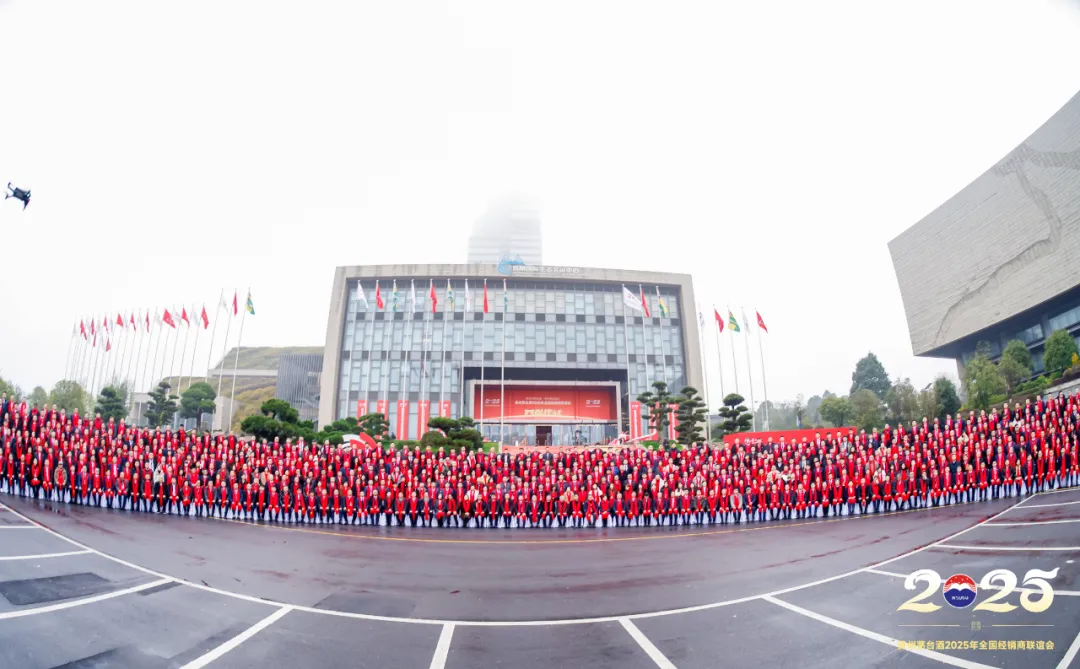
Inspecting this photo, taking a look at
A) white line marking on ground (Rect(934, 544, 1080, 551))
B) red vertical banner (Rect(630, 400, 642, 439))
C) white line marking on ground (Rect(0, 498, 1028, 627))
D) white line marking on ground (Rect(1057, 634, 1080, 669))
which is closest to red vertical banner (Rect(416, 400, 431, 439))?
red vertical banner (Rect(630, 400, 642, 439))

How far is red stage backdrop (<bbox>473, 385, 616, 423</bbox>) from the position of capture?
53094 mm

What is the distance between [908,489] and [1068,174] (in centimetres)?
5716

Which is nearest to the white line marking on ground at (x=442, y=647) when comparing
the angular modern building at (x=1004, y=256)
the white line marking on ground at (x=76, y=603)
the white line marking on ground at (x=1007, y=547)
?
the white line marking on ground at (x=76, y=603)

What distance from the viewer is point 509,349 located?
5344 cm

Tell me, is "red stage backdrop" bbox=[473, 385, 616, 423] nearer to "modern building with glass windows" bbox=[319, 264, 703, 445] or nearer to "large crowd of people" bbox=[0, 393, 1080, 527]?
"modern building with glass windows" bbox=[319, 264, 703, 445]

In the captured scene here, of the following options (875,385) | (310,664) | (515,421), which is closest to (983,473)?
(310,664)

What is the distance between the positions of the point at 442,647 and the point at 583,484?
527 inches

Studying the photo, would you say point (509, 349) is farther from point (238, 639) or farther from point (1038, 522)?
point (238, 639)

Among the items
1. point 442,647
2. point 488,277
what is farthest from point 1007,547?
point 488,277

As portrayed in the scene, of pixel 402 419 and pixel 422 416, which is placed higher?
pixel 422 416

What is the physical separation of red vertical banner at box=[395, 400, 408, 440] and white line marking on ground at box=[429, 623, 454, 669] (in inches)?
1836

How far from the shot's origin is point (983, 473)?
16.8m

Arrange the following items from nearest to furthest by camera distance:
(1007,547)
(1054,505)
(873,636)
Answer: (873,636)
(1007,547)
(1054,505)

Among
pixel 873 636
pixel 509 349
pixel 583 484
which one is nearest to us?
pixel 873 636
